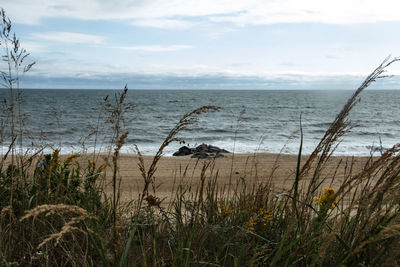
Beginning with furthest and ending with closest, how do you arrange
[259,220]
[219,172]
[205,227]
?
[219,172], [259,220], [205,227]

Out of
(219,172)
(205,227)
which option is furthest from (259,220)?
(219,172)

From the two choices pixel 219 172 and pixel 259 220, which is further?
pixel 219 172

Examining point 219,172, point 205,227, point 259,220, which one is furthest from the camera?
point 219,172

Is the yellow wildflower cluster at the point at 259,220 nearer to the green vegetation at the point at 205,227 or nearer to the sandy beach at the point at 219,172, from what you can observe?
the green vegetation at the point at 205,227

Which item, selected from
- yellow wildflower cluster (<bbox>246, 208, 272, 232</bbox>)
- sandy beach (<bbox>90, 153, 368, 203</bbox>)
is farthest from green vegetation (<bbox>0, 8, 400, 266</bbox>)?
sandy beach (<bbox>90, 153, 368, 203</bbox>)

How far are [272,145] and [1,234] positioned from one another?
52.8ft

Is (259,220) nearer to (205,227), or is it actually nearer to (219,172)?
(205,227)

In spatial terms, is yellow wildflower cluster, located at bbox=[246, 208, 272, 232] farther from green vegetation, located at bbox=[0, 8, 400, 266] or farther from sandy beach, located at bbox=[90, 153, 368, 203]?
sandy beach, located at bbox=[90, 153, 368, 203]

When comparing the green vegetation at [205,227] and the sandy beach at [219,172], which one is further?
the sandy beach at [219,172]

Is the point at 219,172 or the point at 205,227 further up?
the point at 205,227

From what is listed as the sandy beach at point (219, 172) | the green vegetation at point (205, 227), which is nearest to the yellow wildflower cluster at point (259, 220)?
the green vegetation at point (205, 227)

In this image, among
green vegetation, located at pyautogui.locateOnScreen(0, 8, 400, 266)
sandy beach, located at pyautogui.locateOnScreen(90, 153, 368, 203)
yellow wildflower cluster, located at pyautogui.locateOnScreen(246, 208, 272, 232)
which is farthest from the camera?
sandy beach, located at pyautogui.locateOnScreen(90, 153, 368, 203)

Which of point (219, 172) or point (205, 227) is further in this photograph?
point (219, 172)

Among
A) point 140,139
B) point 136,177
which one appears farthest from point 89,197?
point 140,139
